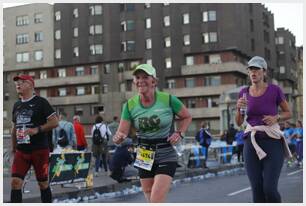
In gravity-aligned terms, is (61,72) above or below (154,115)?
above

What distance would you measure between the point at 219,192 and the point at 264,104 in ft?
21.6

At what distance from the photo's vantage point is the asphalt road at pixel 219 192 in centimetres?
1080

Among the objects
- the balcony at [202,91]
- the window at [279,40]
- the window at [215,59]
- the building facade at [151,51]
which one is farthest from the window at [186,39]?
the window at [279,40]

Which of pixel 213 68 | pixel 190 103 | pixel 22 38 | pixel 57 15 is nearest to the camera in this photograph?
pixel 213 68

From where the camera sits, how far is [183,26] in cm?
7219

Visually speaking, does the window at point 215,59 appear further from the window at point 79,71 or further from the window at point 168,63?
the window at point 79,71

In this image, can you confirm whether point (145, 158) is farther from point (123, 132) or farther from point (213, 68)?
point (213, 68)

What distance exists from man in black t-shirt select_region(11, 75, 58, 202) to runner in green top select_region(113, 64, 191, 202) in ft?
6.34

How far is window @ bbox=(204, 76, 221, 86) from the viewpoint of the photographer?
70.6 m

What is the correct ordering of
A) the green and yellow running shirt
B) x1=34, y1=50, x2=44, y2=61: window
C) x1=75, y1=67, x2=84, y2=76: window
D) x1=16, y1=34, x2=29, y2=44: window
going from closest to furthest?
1. the green and yellow running shirt
2. x1=75, y1=67, x2=84, y2=76: window
3. x1=34, y1=50, x2=44, y2=61: window
4. x1=16, y1=34, x2=29, y2=44: window

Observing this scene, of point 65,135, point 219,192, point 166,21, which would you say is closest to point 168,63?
point 166,21

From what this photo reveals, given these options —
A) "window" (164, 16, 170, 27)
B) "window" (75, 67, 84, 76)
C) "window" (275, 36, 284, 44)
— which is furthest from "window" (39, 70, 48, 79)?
"window" (275, 36, 284, 44)

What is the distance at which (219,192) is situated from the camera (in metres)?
12.3

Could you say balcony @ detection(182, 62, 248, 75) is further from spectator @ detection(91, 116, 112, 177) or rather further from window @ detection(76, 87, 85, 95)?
spectator @ detection(91, 116, 112, 177)
